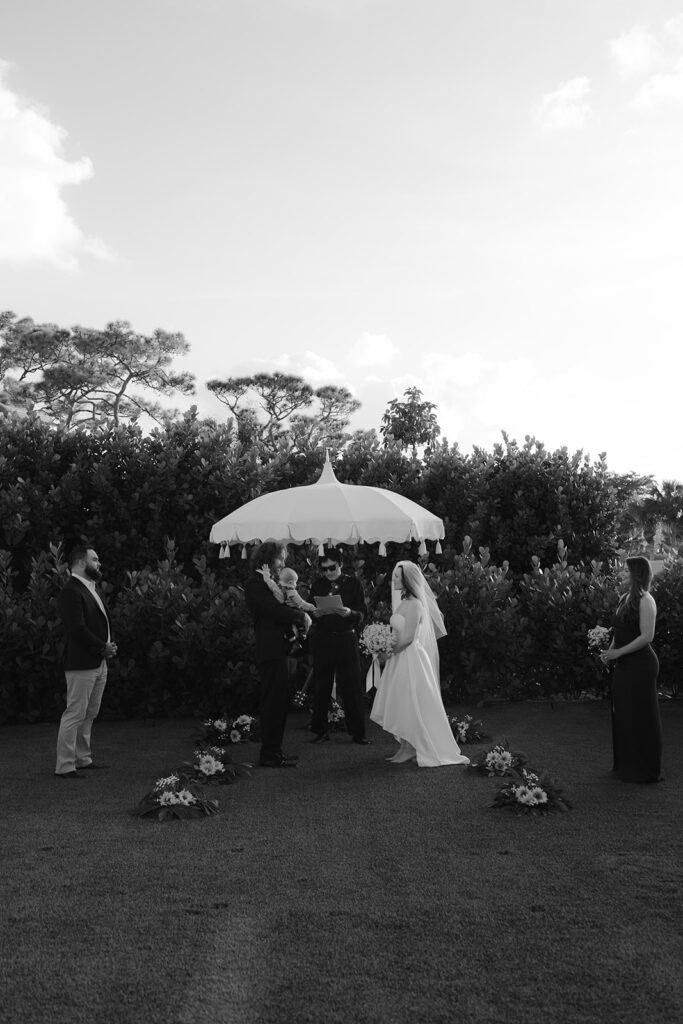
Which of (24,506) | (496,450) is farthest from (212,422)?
(496,450)

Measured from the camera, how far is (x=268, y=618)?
8.84 meters

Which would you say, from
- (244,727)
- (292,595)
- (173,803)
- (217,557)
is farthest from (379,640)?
(217,557)

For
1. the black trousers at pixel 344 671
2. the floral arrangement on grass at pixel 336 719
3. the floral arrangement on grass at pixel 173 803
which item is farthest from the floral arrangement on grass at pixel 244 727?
the floral arrangement on grass at pixel 173 803

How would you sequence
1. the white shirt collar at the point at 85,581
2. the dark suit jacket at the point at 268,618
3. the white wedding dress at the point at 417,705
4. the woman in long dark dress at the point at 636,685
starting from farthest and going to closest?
the dark suit jacket at the point at 268,618 < the white wedding dress at the point at 417,705 < the white shirt collar at the point at 85,581 < the woman in long dark dress at the point at 636,685

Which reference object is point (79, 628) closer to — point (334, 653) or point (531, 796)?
point (334, 653)

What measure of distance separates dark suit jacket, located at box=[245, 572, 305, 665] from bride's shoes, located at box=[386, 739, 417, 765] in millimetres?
1474

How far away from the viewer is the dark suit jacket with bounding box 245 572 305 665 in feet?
28.7

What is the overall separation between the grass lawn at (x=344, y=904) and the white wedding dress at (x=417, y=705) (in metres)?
0.33

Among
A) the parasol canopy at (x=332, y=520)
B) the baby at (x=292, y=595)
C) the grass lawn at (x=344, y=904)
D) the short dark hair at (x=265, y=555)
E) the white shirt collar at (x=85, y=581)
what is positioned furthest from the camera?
the parasol canopy at (x=332, y=520)

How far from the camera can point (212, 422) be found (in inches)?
590

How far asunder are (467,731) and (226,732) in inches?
104

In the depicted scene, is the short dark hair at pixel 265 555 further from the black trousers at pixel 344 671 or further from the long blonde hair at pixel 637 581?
the long blonde hair at pixel 637 581

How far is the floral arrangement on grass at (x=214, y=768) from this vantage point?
26.2 ft

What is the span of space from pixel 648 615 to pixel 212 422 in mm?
8903
